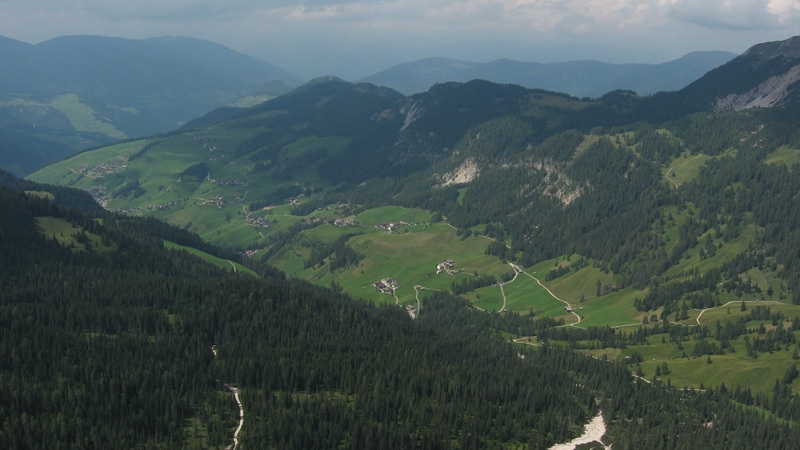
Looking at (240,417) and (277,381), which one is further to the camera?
(277,381)

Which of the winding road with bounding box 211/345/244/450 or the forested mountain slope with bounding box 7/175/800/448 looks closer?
the winding road with bounding box 211/345/244/450

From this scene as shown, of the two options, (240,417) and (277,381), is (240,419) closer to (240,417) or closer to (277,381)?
(240,417)

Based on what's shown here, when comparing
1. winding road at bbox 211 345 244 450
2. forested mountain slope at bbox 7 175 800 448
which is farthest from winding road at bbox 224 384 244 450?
forested mountain slope at bbox 7 175 800 448

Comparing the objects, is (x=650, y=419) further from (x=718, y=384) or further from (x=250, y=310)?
(x=250, y=310)

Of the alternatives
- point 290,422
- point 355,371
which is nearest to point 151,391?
point 290,422

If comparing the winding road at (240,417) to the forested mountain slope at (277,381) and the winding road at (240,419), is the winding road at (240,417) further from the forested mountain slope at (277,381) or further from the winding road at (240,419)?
the forested mountain slope at (277,381)

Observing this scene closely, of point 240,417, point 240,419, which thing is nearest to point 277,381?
point 240,417

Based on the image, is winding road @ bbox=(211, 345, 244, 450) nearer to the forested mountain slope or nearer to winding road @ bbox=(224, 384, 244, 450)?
winding road @ bbox=(224, 384, 244, 450)

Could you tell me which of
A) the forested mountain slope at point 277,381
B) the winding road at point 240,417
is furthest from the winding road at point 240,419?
the forested mountain slope at point 277,381
